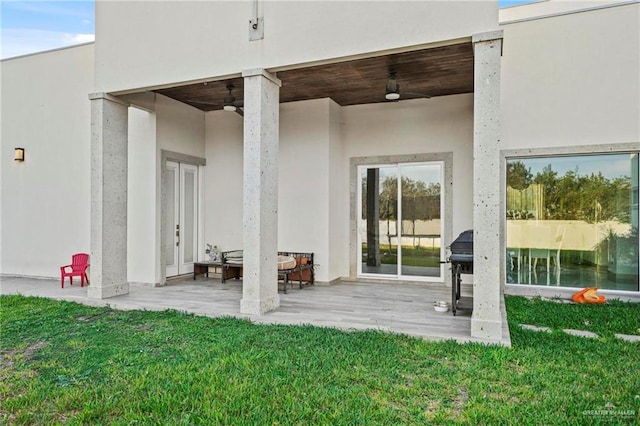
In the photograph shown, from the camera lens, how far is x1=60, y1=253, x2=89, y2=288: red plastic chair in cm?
764

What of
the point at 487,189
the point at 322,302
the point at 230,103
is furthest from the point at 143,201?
the point at 487,189

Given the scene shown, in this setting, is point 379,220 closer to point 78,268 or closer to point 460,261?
point 460,261

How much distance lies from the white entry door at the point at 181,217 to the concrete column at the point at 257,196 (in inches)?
130

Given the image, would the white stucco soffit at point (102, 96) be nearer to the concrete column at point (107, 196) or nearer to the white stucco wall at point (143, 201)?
the concrete column at point (107, 196)

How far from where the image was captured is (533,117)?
6.98 metres

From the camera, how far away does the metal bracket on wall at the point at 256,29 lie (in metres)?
5.48

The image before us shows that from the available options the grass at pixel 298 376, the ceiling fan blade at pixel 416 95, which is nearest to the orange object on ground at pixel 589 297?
the grass at pixel 298 376

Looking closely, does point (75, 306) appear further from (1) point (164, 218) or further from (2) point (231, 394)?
(2) point (231, 394)

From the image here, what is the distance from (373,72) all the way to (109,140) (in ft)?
14.1

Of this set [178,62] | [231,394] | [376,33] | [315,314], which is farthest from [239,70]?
[231,394]

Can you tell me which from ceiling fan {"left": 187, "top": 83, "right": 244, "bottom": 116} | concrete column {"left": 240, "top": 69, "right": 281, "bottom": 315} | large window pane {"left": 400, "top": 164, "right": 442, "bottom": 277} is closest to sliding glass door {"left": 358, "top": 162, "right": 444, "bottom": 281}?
large window pane {"left": 400, "top": 164, "right": 442, "bottom": 277}

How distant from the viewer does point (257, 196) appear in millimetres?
5406

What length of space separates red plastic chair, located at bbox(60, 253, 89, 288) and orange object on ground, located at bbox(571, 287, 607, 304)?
8678 mm

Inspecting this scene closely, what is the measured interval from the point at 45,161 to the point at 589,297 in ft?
34.8
